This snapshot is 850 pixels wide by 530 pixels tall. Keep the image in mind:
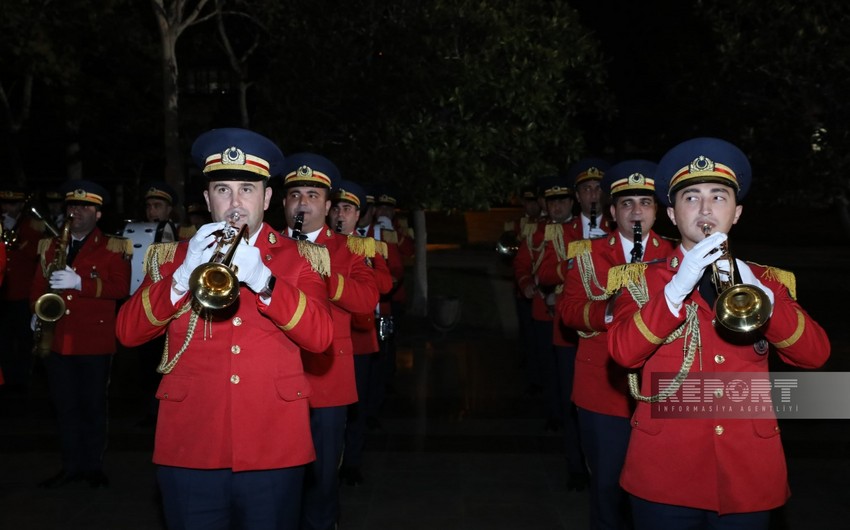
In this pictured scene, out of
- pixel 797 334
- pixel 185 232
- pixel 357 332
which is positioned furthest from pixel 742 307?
pixel 185 232

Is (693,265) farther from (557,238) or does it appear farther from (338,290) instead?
(557,238)

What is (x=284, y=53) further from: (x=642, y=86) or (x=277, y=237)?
(x=642, y=86)

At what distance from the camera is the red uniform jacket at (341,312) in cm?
654

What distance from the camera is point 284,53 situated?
18.0 meters

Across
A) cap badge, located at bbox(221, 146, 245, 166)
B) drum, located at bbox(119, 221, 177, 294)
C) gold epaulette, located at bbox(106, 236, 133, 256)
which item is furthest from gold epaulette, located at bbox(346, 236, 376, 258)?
drum, located at bbox(119, 221, 177, 294)

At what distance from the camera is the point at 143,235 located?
37.6 feet

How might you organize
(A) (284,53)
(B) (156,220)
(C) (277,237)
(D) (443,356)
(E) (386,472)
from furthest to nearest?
(A) (284,53) < (D) (443,356) < (B) (156,220) < (E) (386,472) < (C) (277,237)

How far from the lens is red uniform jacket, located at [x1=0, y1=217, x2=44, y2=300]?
12.9 meters

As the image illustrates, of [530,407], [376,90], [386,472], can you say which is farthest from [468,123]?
[386,472]

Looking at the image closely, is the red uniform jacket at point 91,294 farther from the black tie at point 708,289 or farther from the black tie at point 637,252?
the black tie at point 708,289

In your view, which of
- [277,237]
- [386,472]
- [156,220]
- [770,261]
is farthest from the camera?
[770,261]

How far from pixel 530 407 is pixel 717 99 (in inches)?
286

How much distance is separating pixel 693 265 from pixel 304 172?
11.4 feet


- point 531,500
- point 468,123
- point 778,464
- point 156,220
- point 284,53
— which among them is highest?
point 284,53
